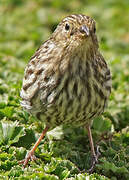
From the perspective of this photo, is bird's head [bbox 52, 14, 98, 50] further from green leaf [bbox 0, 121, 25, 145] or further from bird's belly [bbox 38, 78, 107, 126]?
green leaf [bbox 0, 121, 25, 145]

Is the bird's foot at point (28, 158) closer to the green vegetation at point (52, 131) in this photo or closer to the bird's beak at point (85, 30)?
the green vegetation at point (52, 131)

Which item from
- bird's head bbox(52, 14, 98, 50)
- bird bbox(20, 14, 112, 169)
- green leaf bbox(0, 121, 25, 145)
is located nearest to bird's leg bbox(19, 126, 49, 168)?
bird bbox(20, 14, 112, 169)

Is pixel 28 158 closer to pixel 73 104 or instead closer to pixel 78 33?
pixel 73 104

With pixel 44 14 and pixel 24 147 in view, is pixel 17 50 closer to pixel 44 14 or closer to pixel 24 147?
pixel 44 14

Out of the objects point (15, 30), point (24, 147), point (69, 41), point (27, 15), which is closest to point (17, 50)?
point (15, 30)

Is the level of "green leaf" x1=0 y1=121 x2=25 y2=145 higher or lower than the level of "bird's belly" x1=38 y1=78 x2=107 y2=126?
lower

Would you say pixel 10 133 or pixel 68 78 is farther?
pixel 10 133

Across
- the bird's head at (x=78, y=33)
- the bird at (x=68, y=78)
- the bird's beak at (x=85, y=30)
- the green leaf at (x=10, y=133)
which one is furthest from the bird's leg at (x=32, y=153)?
the bird's beak at (x=85, y=30)

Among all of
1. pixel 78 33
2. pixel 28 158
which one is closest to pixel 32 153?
pixel 28 158
